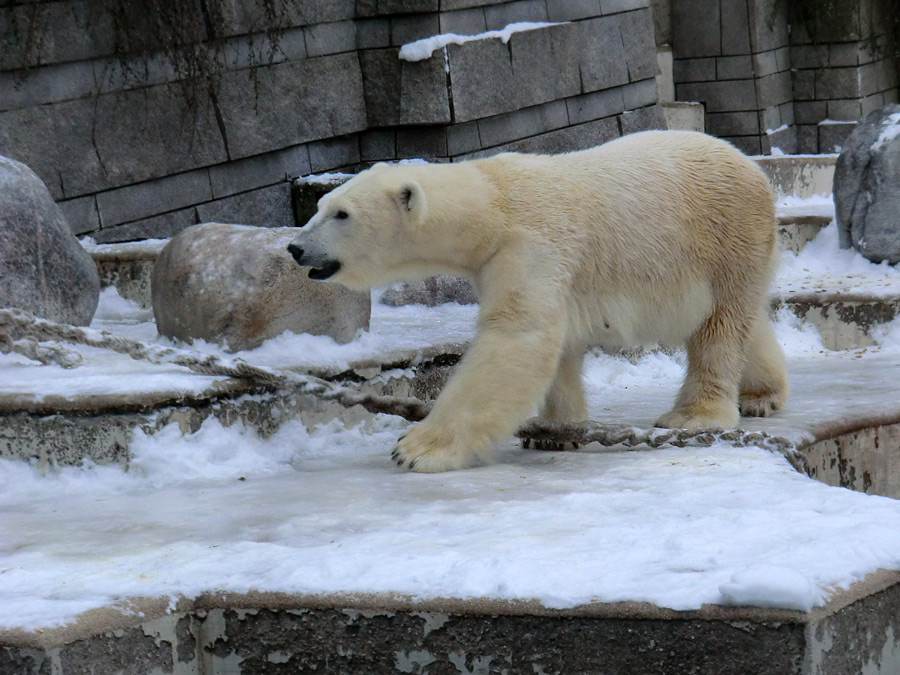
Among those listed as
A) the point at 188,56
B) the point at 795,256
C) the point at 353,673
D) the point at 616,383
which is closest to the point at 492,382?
the point at 353,673

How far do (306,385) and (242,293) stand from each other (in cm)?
55

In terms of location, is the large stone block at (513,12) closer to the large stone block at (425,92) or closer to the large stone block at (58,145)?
the large stone block at (425,92)

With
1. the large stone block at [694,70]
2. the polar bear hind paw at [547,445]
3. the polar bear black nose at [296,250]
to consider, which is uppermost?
the polar bear black nose at [296,250]

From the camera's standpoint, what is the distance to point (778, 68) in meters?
11.4

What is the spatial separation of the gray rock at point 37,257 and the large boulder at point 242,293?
0.97 feet

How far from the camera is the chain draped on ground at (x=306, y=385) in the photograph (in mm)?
3449

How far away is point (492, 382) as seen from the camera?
10.8ft

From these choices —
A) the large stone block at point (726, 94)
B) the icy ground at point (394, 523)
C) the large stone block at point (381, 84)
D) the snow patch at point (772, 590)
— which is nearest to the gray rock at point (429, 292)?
the icy ground at point (394, 523)

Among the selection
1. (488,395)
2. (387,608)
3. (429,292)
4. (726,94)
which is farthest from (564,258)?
(726,94)

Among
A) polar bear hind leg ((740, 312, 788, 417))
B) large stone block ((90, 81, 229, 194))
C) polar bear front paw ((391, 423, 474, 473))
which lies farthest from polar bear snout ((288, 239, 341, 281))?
large stone block ((90, 81, 229, 194))

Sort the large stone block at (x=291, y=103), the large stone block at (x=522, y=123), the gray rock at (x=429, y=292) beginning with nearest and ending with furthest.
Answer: the gray rock at (x=429, y=292), the large stone block at (x=291, y=103), the large stone block at (x=522, y=123)

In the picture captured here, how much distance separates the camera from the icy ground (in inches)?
89.1

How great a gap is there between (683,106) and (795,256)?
4.44 meters

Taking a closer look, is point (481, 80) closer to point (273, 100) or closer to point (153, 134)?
point (273, 100)
